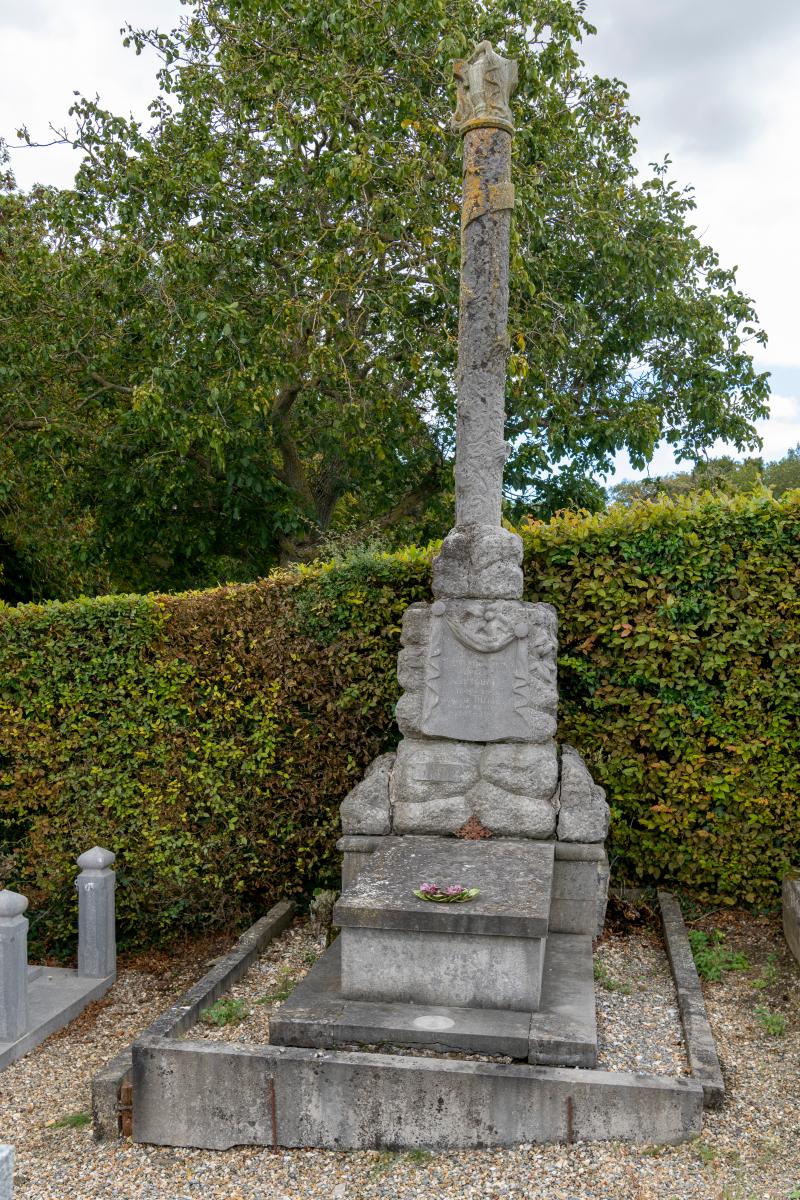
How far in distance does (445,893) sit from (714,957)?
2.02 meters

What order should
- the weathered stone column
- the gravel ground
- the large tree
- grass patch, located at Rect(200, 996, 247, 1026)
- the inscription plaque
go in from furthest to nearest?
the large tree, the weathered stone column, the inscription plaque, grass patch, located at Rect(200, 996, 247, 1026), the gravel ground

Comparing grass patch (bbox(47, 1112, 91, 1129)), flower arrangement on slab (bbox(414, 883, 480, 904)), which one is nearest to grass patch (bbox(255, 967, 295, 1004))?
grass patch (bbox(47, 1112, 91, 1129))

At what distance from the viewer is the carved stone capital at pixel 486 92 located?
548 centimetres

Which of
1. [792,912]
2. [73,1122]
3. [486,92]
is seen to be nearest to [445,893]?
[73,1122]

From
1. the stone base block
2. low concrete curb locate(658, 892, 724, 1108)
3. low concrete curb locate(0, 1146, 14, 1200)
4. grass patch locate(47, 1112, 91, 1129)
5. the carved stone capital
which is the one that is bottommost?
grass patch locate(47, 1112, 91, 1129)

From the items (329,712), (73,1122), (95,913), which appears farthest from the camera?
(329,712)

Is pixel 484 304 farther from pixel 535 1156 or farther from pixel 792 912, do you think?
pixel 535 1156

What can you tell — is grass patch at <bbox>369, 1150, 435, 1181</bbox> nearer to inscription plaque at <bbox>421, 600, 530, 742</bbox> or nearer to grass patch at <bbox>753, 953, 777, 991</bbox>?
→ inscription plaque at <bbox>421, 600, 530, 742</bbox>

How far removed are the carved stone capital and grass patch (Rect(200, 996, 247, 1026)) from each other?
4.93m

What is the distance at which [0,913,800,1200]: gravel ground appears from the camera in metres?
3.47

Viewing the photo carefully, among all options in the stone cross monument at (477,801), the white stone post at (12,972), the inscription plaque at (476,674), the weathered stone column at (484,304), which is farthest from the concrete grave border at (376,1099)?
the weathered stone column at (484,304)

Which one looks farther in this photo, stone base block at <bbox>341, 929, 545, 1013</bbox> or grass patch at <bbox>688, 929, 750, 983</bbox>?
grass patch at <bbox>688, 929, 750, 983</bbox>

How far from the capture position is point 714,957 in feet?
17.5

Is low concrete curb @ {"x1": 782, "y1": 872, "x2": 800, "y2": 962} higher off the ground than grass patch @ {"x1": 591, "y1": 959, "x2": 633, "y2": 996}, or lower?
higher
